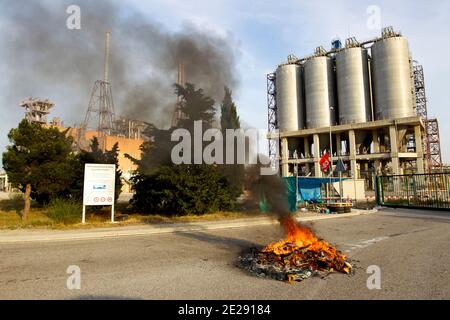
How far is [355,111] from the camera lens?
194ft

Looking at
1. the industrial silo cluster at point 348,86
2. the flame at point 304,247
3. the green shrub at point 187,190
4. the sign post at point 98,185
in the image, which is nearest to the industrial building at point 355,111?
the industrial silo cluster at point 348,86

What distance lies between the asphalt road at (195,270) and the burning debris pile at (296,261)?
230mm

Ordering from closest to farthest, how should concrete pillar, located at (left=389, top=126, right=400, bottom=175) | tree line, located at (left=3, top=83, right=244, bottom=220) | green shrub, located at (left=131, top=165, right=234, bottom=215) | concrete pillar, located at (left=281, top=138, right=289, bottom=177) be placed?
tree line, located at (left=3, top=83, right=244, bottom=220) < green shrub, located at (left=131, top=165, right=234, bottom=215) < concrete pillar, located at (left=389, top=126, right=400, bottom=175) < concrete pillar, located at (left=281, top=138, right=289, bottom=177)

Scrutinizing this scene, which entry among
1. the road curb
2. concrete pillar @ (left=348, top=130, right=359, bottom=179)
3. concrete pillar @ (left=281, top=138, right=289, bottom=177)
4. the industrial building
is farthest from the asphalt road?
concrete pillar @ (left=281, top=138, right=289, bottom=177)

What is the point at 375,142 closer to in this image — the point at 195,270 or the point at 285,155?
the point at 285,155

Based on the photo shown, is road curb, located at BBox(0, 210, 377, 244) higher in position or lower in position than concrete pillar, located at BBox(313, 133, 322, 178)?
lower

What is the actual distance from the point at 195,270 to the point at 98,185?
34.4ft

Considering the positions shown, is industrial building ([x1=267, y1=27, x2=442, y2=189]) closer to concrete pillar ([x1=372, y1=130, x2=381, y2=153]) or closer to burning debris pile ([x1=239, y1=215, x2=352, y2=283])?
concrete pillar ([x1=372, y1=130, x2=381, y2=153])

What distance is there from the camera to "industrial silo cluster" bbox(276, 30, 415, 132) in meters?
56.2

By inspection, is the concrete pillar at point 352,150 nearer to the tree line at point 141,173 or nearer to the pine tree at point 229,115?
the tree line at point 141,173

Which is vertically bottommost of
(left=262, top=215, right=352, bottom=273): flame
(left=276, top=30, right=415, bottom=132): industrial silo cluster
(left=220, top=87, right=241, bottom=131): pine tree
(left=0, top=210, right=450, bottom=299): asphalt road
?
(left=0, top=210, right=450, bottom=299): asphalt road

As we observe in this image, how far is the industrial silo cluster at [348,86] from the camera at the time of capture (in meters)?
56.2

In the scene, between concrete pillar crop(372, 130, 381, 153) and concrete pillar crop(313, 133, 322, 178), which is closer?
concrete pillar crop(372, 130, 381, 153)
